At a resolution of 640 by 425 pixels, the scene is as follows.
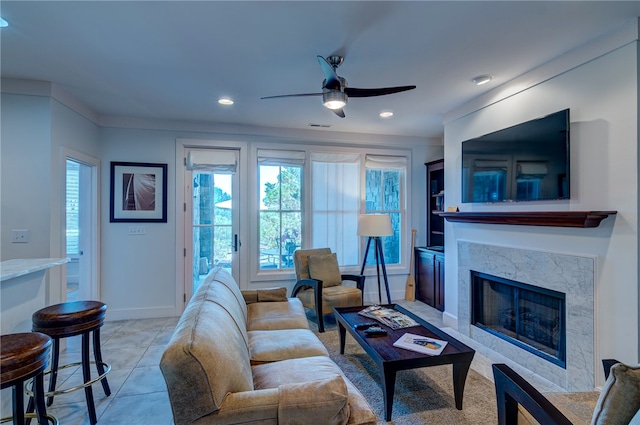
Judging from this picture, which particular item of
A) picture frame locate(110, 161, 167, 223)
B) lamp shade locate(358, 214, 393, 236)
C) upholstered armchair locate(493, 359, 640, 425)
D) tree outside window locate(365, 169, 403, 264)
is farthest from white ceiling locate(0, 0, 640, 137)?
upholstered armchair locate(493, 359, 640, 425)

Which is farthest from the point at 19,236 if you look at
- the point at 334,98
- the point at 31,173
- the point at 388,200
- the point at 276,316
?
the point at 388,200

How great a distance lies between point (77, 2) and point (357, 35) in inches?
65.1

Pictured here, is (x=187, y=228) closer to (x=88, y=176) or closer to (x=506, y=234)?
(x=88, y=176)

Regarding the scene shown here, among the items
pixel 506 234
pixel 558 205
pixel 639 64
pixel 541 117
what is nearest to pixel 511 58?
pixel 541 117

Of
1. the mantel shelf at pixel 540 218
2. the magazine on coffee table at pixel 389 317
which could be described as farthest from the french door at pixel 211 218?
the mantel shelf at pixel 540 218

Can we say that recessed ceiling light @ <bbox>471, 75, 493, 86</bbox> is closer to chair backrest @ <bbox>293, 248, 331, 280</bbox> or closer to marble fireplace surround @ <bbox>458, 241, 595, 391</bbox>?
marble fireplace surround @ <bbox>458, 241, 595, 391</bbox>

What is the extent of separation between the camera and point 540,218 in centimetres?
253

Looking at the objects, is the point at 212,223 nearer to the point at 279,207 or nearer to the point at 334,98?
the point at 279,207

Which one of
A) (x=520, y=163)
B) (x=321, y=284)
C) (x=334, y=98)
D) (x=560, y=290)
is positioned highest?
(x=334, y=98)

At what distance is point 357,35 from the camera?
2.15 meters

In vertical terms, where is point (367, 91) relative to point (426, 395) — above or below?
above

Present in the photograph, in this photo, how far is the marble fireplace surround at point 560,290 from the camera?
2266 mm

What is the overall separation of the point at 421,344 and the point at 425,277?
8.53ft

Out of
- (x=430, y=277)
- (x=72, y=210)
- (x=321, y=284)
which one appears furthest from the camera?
(x=72, y=210)
